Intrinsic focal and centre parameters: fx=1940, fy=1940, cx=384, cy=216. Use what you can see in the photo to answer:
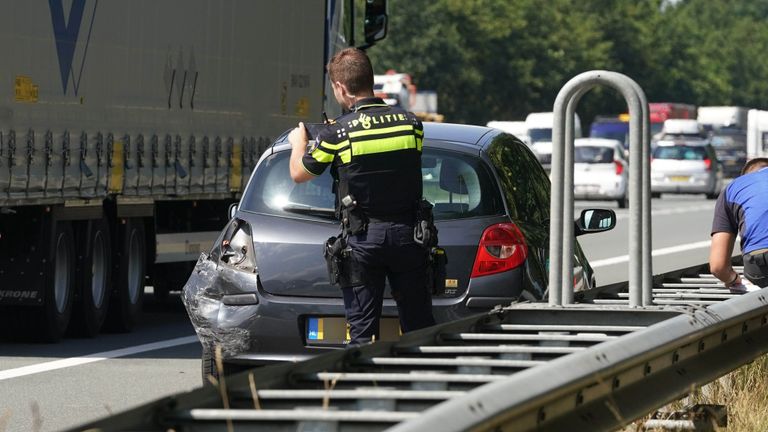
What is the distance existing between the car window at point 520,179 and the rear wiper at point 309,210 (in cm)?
90

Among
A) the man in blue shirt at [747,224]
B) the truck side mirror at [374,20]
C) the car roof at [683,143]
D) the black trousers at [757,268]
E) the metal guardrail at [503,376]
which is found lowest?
the metal guardrail at [503,376]

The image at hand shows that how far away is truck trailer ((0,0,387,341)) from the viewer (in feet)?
42.1

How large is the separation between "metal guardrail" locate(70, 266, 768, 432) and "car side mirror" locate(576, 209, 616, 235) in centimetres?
127

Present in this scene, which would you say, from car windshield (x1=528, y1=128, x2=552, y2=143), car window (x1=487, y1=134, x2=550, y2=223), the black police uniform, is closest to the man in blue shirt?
car window (x1=487, y1=134, x2=550, y2=223)

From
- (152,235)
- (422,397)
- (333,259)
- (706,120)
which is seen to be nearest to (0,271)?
(152,235)

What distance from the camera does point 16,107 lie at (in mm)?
12367

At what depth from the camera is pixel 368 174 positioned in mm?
7664

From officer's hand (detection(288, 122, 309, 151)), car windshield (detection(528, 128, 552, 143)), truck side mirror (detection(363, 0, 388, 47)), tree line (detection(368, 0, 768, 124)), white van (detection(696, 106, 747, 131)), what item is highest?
tree line (detection(368, 0, 768, 124))

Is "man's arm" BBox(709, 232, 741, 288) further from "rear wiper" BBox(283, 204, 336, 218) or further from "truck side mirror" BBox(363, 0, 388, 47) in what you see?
"truck side mirror" BBox(363, 0, 388, 47)

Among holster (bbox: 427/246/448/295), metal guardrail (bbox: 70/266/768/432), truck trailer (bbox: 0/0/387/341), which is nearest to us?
metal guardrail (bbox: 70/266/768/432)

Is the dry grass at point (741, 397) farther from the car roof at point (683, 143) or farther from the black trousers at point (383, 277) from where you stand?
the car roof at point (683, 143)

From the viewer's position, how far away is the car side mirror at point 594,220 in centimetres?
871

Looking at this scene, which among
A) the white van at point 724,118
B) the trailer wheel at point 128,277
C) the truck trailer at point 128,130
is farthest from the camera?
the white van at point 724,118

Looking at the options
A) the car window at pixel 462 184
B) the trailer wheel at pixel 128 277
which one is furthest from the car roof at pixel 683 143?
the car window at pixel 462 184
